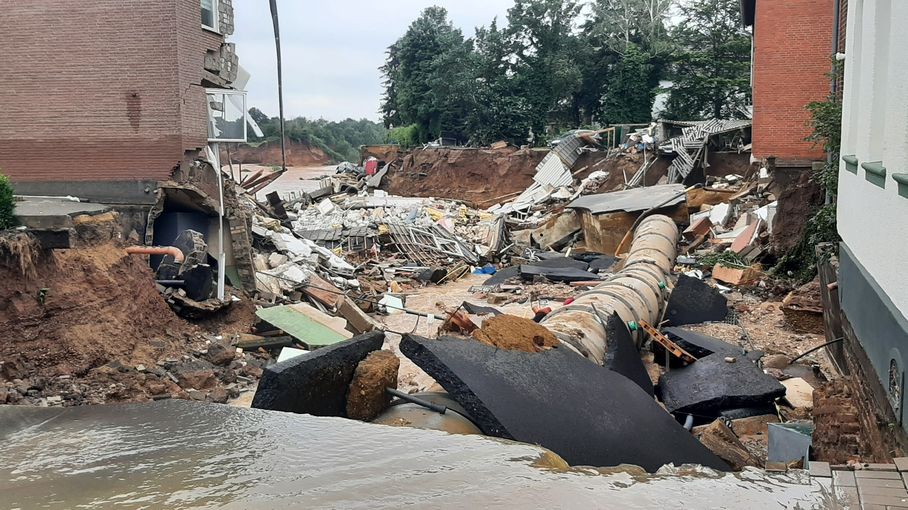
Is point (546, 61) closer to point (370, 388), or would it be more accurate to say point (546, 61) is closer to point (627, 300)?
point (627, 300)

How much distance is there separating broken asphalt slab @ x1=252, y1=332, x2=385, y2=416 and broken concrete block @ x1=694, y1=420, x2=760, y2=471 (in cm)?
285

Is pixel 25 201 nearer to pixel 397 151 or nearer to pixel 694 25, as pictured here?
pixel 397 151

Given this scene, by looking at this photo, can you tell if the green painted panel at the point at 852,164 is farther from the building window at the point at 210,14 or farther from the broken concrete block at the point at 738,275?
the building window at the point at 210,14

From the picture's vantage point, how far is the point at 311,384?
5164mm

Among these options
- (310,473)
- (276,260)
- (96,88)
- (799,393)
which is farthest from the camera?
(276,260)

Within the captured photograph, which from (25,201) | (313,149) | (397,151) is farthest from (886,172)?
(313,149)

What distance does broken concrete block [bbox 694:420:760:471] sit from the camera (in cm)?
568

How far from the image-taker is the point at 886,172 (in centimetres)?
526

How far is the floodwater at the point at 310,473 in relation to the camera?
11.6ft

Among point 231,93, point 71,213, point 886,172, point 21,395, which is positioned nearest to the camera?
point 886,172

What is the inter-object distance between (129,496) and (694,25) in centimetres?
4333

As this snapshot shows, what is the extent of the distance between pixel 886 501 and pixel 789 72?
634 inches

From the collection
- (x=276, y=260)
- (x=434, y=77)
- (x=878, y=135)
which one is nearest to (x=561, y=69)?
(x=434, y=77)

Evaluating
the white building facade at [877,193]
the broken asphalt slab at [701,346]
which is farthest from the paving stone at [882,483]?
the broken asphalt slab at [701,346]
